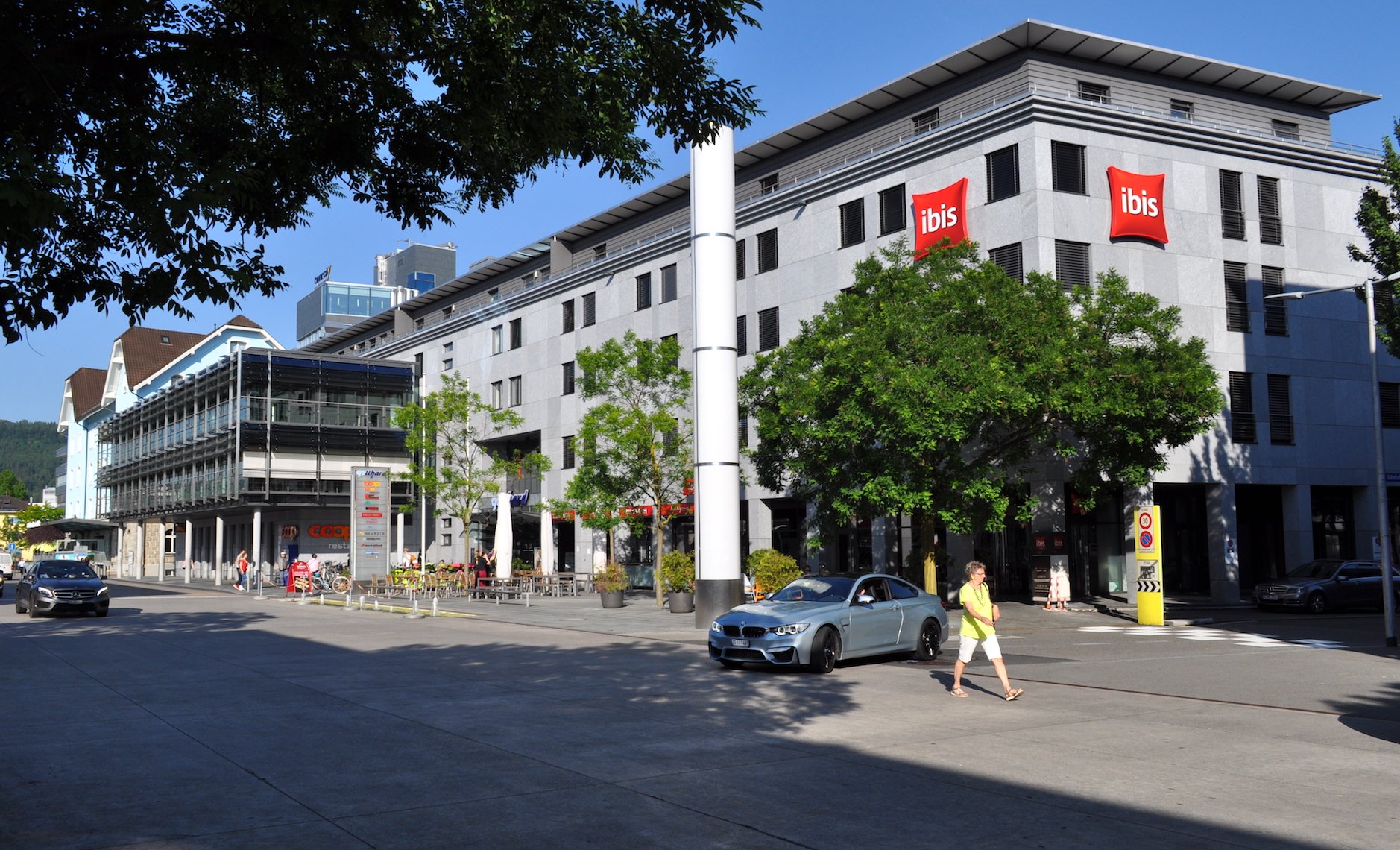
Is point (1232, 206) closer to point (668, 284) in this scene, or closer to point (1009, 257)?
point (1009, 257)

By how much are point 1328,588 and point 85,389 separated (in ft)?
375

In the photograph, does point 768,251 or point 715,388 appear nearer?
point 715,388

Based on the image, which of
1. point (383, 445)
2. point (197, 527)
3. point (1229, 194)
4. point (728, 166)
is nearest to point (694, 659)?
point (728, 166)

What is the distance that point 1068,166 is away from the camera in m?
34.1

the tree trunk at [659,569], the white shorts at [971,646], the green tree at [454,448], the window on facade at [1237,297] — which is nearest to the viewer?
the white shorts at [971,646]

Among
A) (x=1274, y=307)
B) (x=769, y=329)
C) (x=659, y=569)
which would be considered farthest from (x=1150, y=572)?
(x=769, y=329)

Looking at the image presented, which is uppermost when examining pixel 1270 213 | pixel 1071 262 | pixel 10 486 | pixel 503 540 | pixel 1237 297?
pixel 1270 213

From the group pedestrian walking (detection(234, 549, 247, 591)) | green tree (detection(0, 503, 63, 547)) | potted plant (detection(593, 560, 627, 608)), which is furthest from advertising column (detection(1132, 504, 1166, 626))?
green tree (detection(0, 503, 63, 547))

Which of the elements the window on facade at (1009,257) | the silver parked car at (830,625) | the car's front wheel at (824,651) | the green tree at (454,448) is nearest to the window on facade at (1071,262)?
the window on facade at (1009,257)

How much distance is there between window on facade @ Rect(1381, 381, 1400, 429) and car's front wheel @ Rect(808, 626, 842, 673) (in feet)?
102

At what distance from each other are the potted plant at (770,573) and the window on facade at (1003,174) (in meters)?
12.7

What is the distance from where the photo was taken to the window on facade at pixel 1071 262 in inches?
1308

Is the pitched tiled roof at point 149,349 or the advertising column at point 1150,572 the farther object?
the pitched tiled roof at point 149,349

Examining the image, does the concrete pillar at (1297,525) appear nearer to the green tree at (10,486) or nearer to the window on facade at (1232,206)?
the window on facade at (1232,206)
